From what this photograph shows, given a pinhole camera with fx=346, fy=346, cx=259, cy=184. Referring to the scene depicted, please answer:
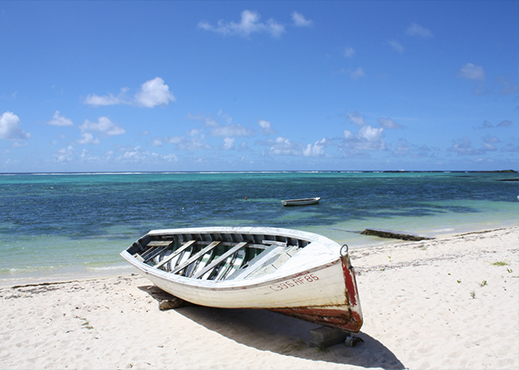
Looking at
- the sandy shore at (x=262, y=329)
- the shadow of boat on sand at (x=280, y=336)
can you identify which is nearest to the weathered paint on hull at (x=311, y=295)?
the shadow of boat on sand at (x=280, y=336)

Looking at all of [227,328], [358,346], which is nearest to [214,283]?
[227,328]

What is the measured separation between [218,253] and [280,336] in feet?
9.97

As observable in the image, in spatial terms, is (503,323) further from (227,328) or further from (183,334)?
(183,334)

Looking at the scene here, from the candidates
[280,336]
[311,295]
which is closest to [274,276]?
[311,295]

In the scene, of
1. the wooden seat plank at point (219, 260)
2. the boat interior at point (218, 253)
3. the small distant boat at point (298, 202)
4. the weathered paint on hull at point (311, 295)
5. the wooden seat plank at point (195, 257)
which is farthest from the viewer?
the small distant boat at point (298, 202)

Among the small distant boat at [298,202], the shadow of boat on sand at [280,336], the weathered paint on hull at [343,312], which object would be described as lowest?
the shadow of boat on sand at [280,336]

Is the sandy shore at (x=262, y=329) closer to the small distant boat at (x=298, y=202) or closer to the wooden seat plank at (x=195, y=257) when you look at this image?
the wooden seat plank at (x=195, y=257)

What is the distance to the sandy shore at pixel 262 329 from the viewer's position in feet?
18.0

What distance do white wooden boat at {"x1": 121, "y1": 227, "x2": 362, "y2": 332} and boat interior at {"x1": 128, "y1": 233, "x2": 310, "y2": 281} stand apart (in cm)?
2

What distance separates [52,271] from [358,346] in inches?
428

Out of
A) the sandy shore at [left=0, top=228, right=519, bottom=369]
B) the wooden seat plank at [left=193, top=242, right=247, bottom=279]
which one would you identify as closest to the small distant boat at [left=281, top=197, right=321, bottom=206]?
the sandy shore at [left=0, top=228, right=519, bottom=369]

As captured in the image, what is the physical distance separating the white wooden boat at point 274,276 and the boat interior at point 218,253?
2 cm

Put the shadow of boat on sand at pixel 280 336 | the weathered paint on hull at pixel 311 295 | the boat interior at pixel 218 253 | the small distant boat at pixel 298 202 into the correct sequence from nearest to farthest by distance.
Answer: the weathered paint on hull at pixel 311 295
the shadow of boat on sand at pixel 280 336
the boat interior at pixel 218 253
the small distant boat at pixel 298 202

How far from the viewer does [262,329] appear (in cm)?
684
